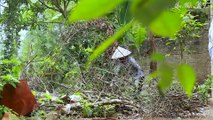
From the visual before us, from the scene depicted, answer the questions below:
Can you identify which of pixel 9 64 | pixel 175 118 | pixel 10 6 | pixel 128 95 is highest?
pixel 10 6

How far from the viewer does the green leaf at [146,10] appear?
18 cm

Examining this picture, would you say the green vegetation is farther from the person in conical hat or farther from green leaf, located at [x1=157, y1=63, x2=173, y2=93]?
green leaf, located at [x1=157, y1=63, x2=173, y2=93]

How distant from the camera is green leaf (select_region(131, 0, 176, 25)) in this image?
18cm

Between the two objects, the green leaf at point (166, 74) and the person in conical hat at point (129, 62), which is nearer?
the green leaf at point (166, 74)

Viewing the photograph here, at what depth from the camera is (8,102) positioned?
133 inches

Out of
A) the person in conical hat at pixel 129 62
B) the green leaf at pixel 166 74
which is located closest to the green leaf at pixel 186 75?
the green leaf at pixel 166 74

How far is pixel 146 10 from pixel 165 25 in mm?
28

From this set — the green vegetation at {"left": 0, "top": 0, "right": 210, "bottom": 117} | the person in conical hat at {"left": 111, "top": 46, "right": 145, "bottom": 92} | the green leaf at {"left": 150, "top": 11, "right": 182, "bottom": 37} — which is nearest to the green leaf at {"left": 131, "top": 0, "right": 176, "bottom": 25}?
the green leaf at {"left": 150, "top": 11, "right": 182, "bottom": 37}

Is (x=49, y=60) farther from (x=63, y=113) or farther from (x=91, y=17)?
(x=91, y=17)

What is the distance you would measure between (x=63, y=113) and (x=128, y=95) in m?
0.82

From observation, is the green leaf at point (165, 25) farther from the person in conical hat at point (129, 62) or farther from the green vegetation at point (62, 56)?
the person in conical hat at point (129, 62)

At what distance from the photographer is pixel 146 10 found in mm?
175

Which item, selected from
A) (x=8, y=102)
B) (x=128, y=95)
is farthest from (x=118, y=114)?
(x=8, y=102)

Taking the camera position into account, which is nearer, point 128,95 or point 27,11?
point 128,95
